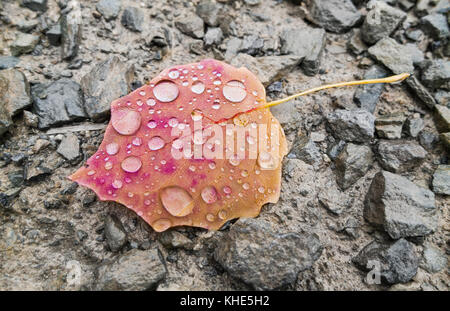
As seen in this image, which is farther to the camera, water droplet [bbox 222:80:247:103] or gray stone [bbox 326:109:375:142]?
gray stone [bbox 326:109:375:142]

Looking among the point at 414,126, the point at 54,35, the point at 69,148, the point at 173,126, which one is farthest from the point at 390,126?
the point at 54,35

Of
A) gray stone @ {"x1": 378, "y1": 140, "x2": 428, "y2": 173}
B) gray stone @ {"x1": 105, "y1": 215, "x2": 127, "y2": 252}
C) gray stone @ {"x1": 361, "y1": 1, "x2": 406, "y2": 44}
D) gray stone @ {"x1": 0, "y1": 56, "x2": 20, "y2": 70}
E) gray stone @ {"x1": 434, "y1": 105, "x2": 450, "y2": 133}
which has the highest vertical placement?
gray stone @ {"x1": 361, "y1": 1, "x2": 406, "y2": 44}

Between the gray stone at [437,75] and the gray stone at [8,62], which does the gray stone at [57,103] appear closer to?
the gray stone at [8,62]

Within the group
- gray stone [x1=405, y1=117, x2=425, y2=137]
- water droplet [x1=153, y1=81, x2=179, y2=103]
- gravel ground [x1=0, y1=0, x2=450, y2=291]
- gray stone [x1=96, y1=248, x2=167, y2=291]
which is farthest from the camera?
gray stone [x1=405, y1=117, x2=425, y2=137]

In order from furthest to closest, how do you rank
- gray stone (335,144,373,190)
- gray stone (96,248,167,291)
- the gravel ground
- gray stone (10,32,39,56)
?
gray stone (10,32,39,56)
gray stone (335,144,373,190)
the gravel ground
gray stone (96,248,167,291)

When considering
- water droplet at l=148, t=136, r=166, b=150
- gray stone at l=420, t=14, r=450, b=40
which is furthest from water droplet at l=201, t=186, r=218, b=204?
gray stone at l=420, t=14, r=450, b=40

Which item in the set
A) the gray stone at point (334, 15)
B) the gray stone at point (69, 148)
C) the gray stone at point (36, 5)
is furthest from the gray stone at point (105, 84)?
the gray stone at point (334, 15)

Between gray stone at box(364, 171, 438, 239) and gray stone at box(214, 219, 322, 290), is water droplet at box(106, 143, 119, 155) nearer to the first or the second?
gray stone at box(214, 219, 322, 290)

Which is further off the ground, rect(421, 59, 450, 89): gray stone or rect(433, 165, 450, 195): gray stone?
rect(421, 59, 450, 89): gray stone
